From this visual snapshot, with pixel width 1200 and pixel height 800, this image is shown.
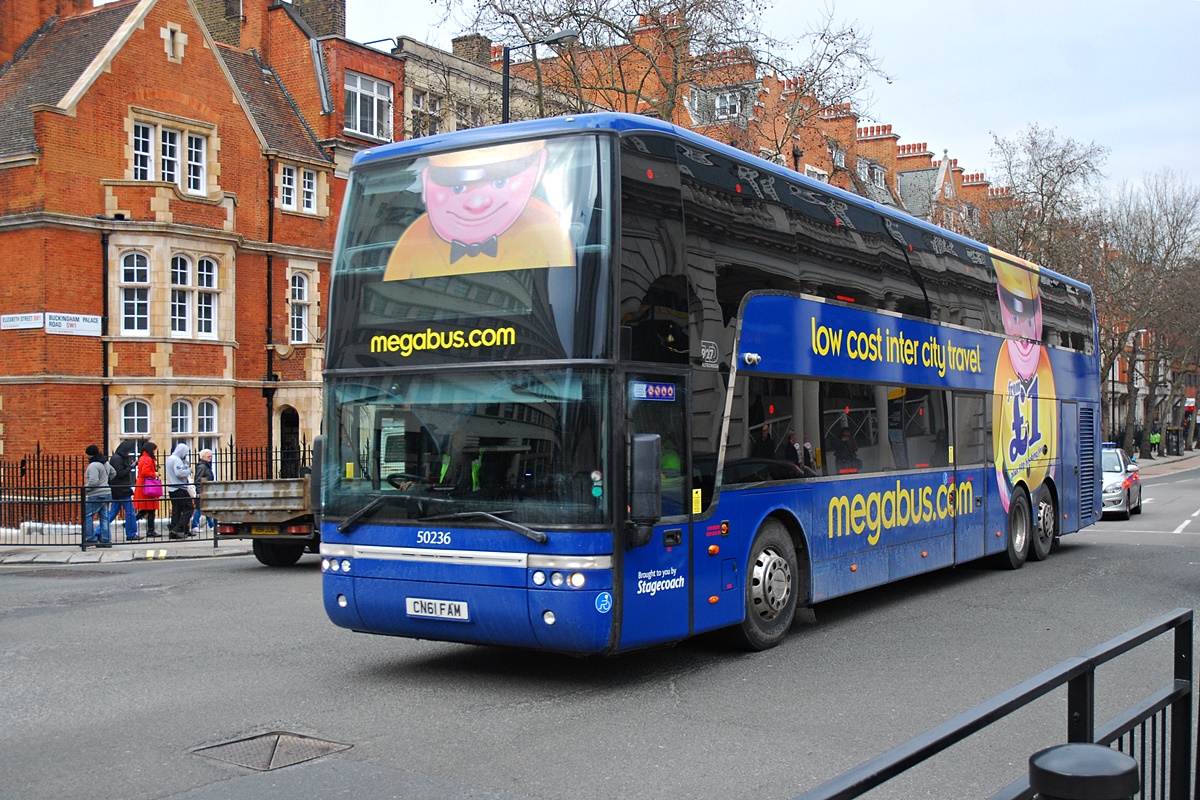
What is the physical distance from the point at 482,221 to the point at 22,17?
91.3ft

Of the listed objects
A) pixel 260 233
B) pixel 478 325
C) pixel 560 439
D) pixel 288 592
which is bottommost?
pixel 288 592

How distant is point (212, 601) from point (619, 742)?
301 inches

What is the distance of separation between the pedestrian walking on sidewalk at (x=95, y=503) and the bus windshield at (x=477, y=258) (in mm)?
13514

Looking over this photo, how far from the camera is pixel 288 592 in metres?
13.6

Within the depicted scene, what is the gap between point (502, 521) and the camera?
7.76m

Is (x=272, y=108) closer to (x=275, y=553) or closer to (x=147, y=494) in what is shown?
(x=147, y=494)

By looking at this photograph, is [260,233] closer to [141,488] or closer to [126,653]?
[141,488]

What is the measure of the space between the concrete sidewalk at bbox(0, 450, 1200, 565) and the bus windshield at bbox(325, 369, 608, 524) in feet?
39.5

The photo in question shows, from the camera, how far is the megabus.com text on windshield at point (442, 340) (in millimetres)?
7883

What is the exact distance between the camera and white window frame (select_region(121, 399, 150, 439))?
2728 cm

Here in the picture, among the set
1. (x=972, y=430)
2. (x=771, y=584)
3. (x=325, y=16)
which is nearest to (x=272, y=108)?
(x=325, y=16)

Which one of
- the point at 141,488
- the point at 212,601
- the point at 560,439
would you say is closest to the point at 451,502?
the point at 560,439

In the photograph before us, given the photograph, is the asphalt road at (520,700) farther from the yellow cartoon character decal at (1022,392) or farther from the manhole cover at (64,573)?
the manhole cover at (64,573)

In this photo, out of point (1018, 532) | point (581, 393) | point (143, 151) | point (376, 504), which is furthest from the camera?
point (143, 151)
